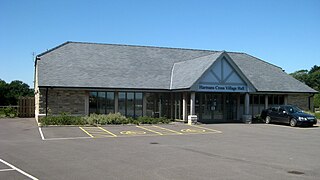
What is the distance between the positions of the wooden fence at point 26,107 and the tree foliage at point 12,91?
2117 cm

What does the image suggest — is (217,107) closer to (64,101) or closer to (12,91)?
(64,101)

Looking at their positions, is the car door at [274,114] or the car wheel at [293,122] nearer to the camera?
the car wheel at [293,122]

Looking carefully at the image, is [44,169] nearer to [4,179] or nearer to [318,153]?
[4,179]

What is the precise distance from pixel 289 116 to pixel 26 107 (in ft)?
78.0

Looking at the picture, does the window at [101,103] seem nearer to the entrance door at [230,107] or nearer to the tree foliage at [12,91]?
the entrance door at [230,107]

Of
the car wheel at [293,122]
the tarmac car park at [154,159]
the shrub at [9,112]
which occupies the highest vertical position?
the shrub at [9,112]

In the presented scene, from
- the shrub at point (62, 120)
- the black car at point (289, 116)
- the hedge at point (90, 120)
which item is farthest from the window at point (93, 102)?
the black car at point (289, 116)

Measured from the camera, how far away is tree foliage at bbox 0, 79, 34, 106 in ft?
182

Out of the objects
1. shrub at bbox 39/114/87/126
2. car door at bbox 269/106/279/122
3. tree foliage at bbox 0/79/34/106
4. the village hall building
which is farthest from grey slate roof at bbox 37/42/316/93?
tree foliage at bbox 0/79/34/106

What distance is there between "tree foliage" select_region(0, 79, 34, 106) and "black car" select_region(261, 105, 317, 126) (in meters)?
40.0

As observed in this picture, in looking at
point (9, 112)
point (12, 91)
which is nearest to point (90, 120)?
point (9, 112)

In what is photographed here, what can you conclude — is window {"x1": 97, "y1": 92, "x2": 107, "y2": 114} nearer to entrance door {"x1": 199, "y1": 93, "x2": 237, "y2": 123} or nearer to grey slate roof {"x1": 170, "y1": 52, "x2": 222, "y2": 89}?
grey slate roof {"x1": 170, "y1": 52, "x2": 222, "y2": 89}

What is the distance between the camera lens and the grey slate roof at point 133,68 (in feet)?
94.4

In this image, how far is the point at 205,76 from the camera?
2797cm
